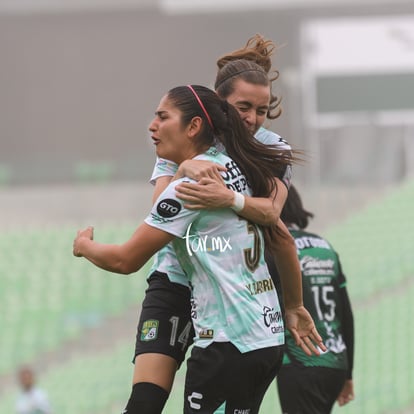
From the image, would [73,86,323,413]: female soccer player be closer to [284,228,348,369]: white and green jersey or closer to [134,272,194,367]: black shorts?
[134,272,194,367]: black shorts

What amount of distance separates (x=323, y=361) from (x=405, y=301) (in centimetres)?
913

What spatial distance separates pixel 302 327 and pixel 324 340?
1.14m

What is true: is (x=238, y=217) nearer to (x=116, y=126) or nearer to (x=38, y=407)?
(x=38, y=407)

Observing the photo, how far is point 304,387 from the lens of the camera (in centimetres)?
509

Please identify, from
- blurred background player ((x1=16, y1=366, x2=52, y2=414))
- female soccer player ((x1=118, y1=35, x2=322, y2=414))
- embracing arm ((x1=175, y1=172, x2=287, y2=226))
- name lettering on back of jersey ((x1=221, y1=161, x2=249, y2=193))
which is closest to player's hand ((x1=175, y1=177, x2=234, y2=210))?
embracing arm ((x1=175, y1=172, x2=287, y2=226))

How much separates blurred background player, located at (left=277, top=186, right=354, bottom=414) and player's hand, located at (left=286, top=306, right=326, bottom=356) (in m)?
1.04

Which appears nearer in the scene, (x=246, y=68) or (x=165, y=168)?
(x=165, y=168)

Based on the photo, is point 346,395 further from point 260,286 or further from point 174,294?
point 260,286

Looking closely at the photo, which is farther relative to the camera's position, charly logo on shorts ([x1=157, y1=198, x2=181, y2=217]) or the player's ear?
the player's ear

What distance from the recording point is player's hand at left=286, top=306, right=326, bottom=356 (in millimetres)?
3953

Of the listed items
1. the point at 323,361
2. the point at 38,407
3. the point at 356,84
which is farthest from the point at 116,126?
the point at 323,361

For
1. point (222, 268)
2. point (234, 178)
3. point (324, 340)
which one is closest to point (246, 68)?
point (234, 178)

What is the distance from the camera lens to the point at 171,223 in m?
3.44

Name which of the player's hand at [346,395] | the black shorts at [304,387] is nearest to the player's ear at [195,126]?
the black shorts at [304,387]
